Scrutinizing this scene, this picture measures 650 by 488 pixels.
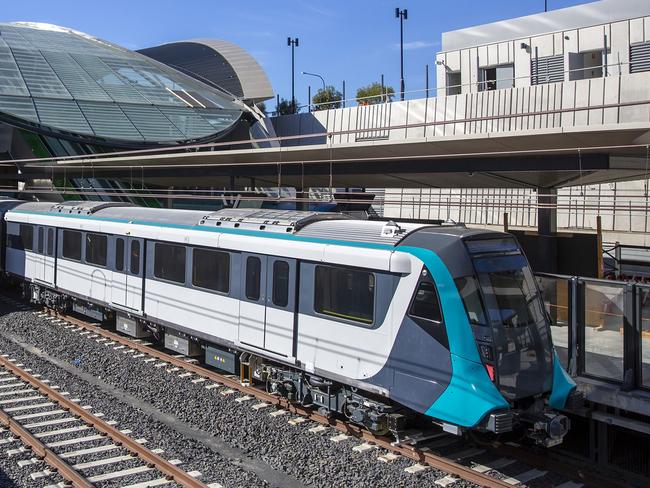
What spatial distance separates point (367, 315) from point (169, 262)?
19.2ft

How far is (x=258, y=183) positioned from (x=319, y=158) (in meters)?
11.3

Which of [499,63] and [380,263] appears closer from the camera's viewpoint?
[380,263]

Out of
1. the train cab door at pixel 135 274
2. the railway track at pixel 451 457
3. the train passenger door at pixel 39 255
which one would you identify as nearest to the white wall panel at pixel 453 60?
the train passenger door at pixel 39 255

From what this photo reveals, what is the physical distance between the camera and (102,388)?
12.5 metres

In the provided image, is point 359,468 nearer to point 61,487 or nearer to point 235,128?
point 61,487

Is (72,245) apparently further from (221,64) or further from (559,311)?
(221,64)

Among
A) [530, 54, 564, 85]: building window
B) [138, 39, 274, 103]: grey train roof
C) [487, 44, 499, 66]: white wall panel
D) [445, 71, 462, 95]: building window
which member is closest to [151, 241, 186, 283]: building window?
[530, 54, 564, 85]: building window

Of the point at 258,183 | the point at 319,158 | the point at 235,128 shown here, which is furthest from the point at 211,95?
the point at 319,158

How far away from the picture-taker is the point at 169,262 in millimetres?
13609

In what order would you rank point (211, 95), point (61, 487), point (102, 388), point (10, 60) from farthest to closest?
point (211, 95) → point (10, 60) → point (102, 388) → point (61, 487)

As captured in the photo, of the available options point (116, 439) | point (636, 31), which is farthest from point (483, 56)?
point (116, 439)

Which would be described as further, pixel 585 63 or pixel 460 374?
pixel 585 63

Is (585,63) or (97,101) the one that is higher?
(97,101)

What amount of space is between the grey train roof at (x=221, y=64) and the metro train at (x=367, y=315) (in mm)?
47479
